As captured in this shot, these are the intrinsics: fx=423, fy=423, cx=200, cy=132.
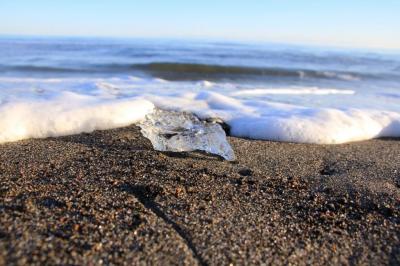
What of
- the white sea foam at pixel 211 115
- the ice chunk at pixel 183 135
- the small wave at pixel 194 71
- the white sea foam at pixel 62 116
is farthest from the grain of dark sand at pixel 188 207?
the small wave at pixel 194 71

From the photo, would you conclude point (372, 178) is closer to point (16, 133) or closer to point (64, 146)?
point (64, 146)

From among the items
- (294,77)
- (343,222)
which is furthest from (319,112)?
(294,77)

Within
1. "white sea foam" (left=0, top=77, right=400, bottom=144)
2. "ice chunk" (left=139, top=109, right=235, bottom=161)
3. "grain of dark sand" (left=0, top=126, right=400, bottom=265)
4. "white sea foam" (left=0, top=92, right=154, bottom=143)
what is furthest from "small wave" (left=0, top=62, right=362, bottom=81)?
"grain of dark sand" (left=0, top=126, right=400, bottom=265)

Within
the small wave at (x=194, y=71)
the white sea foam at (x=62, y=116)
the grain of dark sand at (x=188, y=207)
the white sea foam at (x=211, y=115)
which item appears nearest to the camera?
the grain of dark sand at (x=188, y=207)

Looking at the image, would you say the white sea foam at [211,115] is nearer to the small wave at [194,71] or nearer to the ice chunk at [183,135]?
the ice chunk at [183,135]

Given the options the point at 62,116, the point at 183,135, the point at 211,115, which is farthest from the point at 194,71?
the point at 183,135

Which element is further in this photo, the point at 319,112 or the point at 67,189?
the point at 319,112
